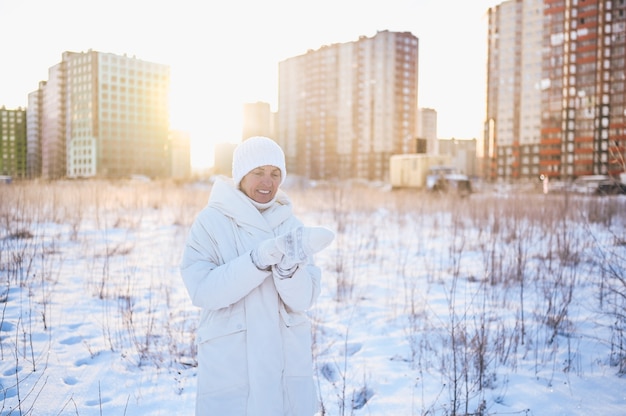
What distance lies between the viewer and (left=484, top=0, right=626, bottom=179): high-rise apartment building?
190 ft

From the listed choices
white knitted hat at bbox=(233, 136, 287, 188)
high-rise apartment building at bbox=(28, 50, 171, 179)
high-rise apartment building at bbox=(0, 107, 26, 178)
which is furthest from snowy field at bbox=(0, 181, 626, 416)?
high-rise apartment building at bbox=(0, 107, 26, 178)

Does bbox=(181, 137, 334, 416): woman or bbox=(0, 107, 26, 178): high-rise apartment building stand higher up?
bbox=(0, 107, 26, 178): high-rise apartment building

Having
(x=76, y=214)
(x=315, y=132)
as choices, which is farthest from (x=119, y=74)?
(x=76, y=214)

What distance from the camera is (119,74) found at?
8469cm

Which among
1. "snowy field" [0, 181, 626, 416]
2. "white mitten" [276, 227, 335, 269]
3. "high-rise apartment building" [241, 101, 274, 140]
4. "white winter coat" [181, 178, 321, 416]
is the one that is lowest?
"snowy field" [0, 181, 626, 416]

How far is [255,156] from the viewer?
1767mm

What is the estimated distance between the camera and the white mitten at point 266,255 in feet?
4.40

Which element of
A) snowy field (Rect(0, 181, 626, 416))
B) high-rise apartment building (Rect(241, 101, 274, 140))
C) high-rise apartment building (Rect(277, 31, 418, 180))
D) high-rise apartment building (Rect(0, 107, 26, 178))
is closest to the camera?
snowy field (Rect(0, 181, 626, 416))

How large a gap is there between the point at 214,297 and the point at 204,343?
0.25 m

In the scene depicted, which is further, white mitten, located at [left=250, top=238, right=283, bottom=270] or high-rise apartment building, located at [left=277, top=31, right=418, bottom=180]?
high-rise apartment building, located at [left=277, top=31, right=418, bottom=180]

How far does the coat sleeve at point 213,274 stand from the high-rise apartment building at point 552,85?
63189 millimetres

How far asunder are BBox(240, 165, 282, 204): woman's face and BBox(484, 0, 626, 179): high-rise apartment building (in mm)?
62886

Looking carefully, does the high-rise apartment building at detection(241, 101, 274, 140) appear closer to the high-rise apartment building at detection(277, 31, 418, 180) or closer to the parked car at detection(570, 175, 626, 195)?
the high-rise apartment building at detection(277, 31, 418, 180)

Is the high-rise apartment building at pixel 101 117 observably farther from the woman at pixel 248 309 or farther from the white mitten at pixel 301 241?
the white mitten at pixel 301 241
